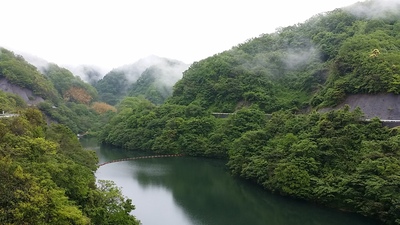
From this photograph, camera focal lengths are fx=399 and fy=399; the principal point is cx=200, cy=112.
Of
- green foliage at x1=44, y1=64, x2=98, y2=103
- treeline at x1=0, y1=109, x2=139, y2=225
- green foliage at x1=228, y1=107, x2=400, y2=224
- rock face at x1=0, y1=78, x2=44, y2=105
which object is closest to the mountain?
green foliage at x1=44, y1=64, x2=98, y2=103

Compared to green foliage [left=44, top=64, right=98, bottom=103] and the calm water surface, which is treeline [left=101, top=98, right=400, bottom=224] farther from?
green foliage [left=44, top=64, right=98, bottom=103]

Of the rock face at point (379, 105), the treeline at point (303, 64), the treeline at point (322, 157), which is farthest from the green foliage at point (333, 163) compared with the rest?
the treeline at point (303, 64)

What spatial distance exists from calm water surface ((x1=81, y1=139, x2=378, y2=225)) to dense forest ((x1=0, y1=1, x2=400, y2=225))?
124 centimetres

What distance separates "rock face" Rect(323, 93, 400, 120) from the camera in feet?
110

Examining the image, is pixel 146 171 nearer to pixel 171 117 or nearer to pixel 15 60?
pixel 171 117

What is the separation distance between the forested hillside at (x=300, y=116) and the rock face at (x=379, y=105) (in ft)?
2.23

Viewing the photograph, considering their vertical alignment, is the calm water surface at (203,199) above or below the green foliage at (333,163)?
below

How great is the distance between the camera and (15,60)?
222ft

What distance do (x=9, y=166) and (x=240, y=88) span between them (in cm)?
4167

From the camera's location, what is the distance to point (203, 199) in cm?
3083

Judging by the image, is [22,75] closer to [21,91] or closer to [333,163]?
[21,91]

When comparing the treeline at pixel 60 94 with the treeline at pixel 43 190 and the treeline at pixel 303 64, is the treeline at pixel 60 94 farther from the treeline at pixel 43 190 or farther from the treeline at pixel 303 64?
the treeline at pixel 43 190

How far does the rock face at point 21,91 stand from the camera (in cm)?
6288

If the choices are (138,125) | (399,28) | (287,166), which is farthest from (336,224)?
(138,125)
